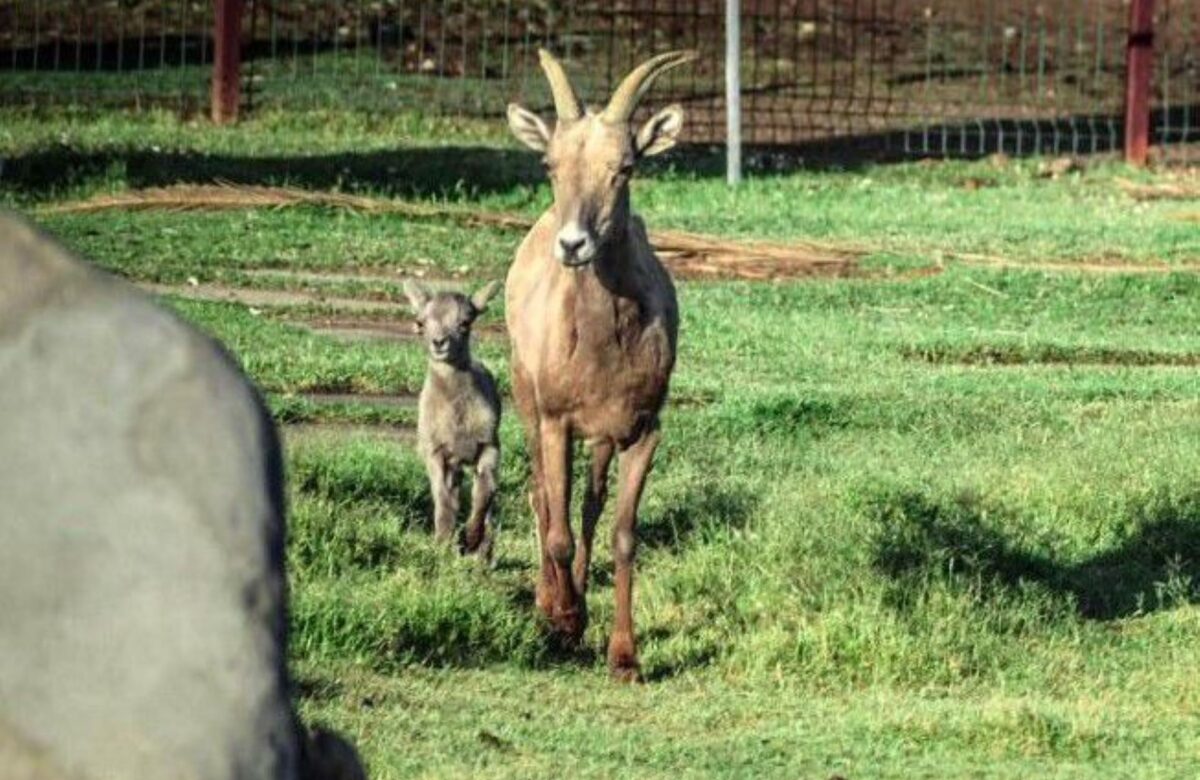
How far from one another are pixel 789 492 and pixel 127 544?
289 inches

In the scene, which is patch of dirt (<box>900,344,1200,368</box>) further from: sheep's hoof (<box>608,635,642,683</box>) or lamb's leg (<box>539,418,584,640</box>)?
sheep's hoof (<box>608,635,642,683</box>)

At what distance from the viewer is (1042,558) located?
397 inches

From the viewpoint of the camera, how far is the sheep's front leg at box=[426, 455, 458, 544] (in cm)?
995

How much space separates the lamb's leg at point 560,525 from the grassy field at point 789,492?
91mm

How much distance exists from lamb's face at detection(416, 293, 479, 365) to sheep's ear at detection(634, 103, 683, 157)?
116cm

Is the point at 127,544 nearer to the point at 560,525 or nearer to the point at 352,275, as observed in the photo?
the point at 560,525

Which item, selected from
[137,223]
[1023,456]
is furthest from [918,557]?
[137,223]

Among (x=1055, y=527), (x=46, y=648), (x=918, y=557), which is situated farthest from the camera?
(x=1055, y=527)

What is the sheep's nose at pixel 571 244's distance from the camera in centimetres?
855

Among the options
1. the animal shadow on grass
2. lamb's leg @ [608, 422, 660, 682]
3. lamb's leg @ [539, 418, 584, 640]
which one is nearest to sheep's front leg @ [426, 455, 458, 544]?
lamb's leg @ [539, 418, 584, 640]

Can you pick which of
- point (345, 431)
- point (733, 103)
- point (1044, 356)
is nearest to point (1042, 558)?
point (345, 431)

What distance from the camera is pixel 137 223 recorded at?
16047 mm

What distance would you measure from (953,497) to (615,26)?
53.5 ft

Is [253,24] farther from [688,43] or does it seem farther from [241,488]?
[241,488]
